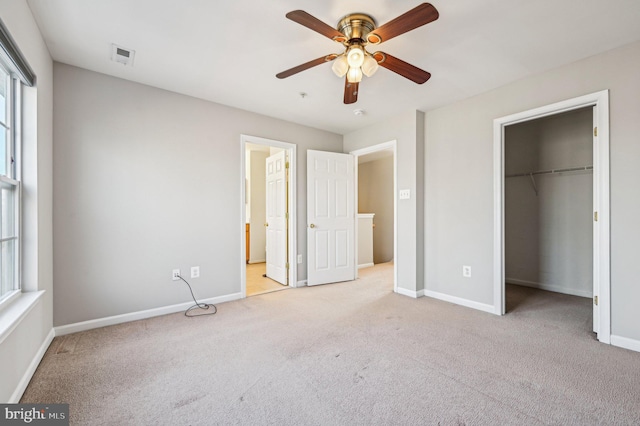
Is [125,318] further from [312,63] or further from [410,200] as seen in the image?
[410,200]

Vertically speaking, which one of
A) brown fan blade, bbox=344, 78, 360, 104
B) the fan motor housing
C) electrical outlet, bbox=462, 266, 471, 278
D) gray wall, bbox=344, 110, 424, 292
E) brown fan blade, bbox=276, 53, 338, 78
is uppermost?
the fan motor housing

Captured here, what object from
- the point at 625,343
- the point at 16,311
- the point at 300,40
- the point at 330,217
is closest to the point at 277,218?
the point at 330,217

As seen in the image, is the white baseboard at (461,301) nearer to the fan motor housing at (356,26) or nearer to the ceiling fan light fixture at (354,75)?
the ceiling fan light fixture at (354,75)

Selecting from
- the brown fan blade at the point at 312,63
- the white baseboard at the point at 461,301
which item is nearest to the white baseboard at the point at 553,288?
the white baseboard at the point at 461,301

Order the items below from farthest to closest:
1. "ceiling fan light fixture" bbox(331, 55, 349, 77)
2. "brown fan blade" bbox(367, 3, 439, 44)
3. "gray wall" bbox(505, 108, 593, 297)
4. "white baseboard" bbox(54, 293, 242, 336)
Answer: "gray wall" bbox(505, 108, 593, 297), "white baseboard" bbox(54, 293, 242, 336), "ceiling fan light fixture" bbox(331, 55, 349, 77), "brown fan blade" bbox(367, 3, 439, 44)

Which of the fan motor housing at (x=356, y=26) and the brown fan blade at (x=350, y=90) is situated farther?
the brown fan blade at (x=350, y=90)

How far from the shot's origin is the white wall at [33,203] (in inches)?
65.1

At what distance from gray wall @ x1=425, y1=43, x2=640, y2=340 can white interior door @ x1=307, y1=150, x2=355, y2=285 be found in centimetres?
126

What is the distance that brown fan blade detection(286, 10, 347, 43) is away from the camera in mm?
1571

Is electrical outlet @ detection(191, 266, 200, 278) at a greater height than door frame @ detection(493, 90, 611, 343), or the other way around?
door frame @ detection(493, 90, 611, 343)

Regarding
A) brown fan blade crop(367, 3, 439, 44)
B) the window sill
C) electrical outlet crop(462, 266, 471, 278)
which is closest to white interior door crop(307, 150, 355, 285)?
electrical outlet crop(462, 266, 471, 278)

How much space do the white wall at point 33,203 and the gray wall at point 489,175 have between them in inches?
149

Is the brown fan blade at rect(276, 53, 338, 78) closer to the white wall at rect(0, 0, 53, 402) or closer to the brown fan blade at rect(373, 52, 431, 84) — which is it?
the brown fan blade at rect(373, 52, 431, 84)

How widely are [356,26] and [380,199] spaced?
5282mm
